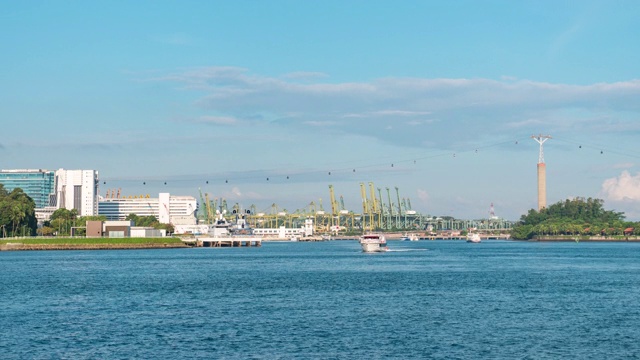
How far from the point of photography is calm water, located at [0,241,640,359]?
152 ft

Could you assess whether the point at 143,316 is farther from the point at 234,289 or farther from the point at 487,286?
the point at 487,286

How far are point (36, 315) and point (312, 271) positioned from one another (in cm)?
5864

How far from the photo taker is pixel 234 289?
8412cm

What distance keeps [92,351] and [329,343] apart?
13.0m

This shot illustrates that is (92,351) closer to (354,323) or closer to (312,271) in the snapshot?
(354,323)

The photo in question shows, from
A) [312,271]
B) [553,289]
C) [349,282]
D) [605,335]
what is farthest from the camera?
[312,271]

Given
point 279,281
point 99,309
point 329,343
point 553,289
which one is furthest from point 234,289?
point 329,343

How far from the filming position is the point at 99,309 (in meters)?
65.9

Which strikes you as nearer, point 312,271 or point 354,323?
point 354,323

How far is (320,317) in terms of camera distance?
59.9 metres

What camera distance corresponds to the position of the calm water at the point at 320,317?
152ft

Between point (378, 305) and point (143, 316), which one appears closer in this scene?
point (143, 316)

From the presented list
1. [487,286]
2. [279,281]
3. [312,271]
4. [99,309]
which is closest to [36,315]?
[99,309]

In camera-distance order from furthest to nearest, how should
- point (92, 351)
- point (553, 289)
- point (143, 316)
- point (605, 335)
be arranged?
point (553, 289)
point (143, 316)
point (605, 335)
point (92, 351)
